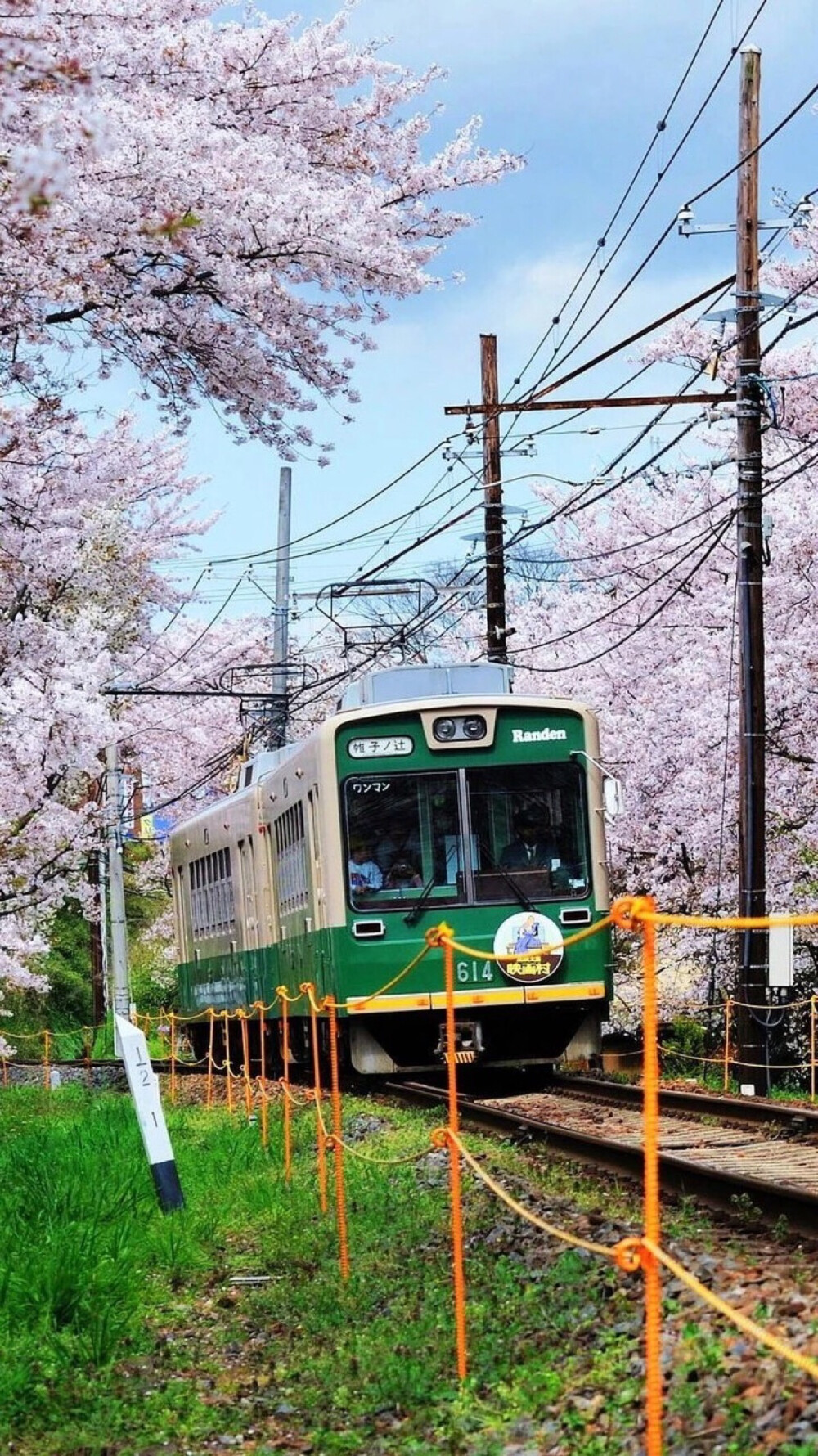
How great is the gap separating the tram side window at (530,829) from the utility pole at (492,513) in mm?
8961

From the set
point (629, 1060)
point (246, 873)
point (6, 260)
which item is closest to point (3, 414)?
point (6, 260)

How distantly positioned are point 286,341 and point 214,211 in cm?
169

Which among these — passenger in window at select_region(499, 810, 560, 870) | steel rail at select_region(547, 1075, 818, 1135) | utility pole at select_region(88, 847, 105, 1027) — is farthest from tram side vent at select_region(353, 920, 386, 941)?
utility pole at select_region(88, 847, 105, 1027)

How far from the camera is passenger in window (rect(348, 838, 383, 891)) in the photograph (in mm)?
14109

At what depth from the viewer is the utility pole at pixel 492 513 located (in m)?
23.3

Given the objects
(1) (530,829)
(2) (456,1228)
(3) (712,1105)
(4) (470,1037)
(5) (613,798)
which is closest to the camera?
(2) (456,1228)

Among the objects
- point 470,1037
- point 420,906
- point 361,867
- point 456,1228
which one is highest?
point 361,867

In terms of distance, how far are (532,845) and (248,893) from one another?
6000 millimetres

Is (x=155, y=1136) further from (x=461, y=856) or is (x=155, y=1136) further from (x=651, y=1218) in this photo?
(x=651, y=1218)

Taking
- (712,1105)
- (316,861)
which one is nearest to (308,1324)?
(712,1105)

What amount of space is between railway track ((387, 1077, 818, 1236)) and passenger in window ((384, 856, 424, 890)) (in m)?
1.65

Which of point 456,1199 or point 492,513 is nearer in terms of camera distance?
point 456,1199

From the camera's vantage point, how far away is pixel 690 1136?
37.8ft

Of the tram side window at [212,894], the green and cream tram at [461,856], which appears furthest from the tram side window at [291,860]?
the tram side window at [212,894]
